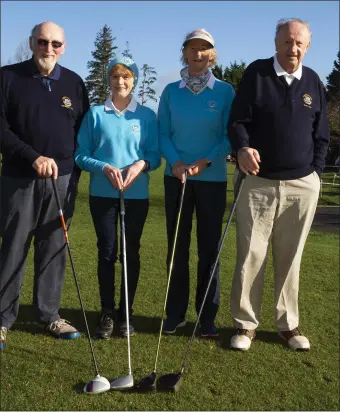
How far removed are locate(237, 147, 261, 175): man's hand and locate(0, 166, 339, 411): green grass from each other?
4.44 feet

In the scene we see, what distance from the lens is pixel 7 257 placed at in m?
4.10

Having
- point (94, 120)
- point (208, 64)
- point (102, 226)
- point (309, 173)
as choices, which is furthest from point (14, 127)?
point (309, 173)

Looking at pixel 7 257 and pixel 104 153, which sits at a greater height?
pixel 104 153

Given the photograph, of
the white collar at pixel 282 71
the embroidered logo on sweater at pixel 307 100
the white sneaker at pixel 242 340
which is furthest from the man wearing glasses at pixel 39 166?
the embroidered logo on sweater at pixel 307 100

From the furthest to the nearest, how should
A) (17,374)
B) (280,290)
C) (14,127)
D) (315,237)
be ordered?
(315,237), (280,290), (14,127), (17,374)

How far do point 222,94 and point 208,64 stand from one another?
9.7 inches

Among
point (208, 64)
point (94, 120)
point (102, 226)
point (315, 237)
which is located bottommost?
point (315, 237)

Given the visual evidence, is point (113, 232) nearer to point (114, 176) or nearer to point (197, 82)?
point (114, 176)

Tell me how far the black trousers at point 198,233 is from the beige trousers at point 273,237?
0.55 feet

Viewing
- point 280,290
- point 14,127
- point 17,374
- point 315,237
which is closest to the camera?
point 17,374

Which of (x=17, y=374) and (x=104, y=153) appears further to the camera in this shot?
(x=104, y=153)

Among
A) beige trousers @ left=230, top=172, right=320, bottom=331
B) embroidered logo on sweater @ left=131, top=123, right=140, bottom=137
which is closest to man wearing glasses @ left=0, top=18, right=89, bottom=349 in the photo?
embroidered logo on sweater @ left=131, top=123, right=140, bottom=137

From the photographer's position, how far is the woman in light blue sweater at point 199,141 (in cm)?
390

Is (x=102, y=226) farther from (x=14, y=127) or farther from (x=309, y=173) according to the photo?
(x=309, y=173)
